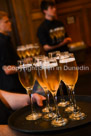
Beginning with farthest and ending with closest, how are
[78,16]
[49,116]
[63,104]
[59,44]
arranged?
[78,16], [59,44], [63,104], [49,116]

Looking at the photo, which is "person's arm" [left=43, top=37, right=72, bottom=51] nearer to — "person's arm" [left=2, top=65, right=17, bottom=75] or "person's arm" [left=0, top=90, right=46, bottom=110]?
"person's arm" [left=2, top=65, right=17, bottom=75]

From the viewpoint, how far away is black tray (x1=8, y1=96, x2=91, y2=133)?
96cm

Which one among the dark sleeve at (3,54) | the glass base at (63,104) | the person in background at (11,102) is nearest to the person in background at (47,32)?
the dark sleeve at (3,54)

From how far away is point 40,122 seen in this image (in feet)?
3.60

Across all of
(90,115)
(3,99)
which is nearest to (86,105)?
(90,115)

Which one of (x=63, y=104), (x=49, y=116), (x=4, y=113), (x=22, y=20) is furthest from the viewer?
(x=22, y=20)

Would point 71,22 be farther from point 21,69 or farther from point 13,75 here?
point 21,69

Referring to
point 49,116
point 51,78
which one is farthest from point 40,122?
point 51,78

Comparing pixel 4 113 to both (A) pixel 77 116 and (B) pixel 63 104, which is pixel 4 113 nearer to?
(B) pixel 63 104

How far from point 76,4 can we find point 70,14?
317 millimetres

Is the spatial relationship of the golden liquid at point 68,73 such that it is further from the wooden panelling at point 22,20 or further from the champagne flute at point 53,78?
the wooden panelling at point 22,20

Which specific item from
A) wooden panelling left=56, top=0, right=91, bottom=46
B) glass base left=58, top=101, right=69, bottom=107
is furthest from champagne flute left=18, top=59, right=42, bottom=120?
wooden panelling left=56, top=0, right=91, bottom=46

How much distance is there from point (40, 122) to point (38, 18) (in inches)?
205

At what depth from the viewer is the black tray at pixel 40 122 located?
96 cm
